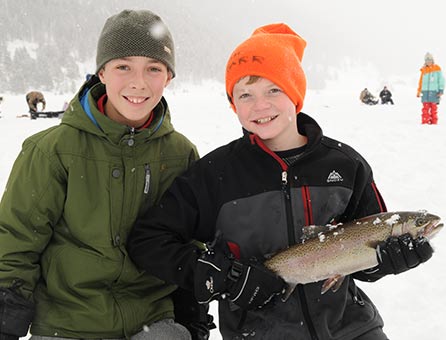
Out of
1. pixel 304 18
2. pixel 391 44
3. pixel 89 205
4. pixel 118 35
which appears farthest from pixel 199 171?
pixel 391 44

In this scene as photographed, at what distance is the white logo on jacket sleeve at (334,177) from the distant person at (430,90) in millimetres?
11601

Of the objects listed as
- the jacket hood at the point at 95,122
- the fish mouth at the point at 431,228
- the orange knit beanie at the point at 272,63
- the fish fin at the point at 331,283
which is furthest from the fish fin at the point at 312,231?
the jacket hood at the point at 95,122

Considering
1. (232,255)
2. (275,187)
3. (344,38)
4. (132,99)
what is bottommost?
(232,255)

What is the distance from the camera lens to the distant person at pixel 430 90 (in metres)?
12.7

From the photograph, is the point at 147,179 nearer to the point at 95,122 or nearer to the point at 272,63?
the point at 95,122

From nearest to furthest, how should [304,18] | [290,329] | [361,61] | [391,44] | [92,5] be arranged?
[290,329] < [92,5] < [361,61] < [304,18] < [391,44]

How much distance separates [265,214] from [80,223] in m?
0.99

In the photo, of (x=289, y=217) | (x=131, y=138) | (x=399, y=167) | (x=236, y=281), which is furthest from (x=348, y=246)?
(x=399, y=167)

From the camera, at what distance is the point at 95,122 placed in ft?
7.77

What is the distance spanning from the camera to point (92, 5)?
90.9 meters

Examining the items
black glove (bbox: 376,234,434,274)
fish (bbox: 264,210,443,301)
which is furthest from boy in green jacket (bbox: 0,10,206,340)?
black glove (bbox: 376,234,434,274)

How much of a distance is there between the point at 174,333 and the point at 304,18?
143 m

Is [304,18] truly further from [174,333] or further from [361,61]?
[174,333]

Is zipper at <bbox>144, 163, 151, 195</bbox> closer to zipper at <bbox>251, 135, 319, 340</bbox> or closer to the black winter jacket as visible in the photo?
the black winter jacket
